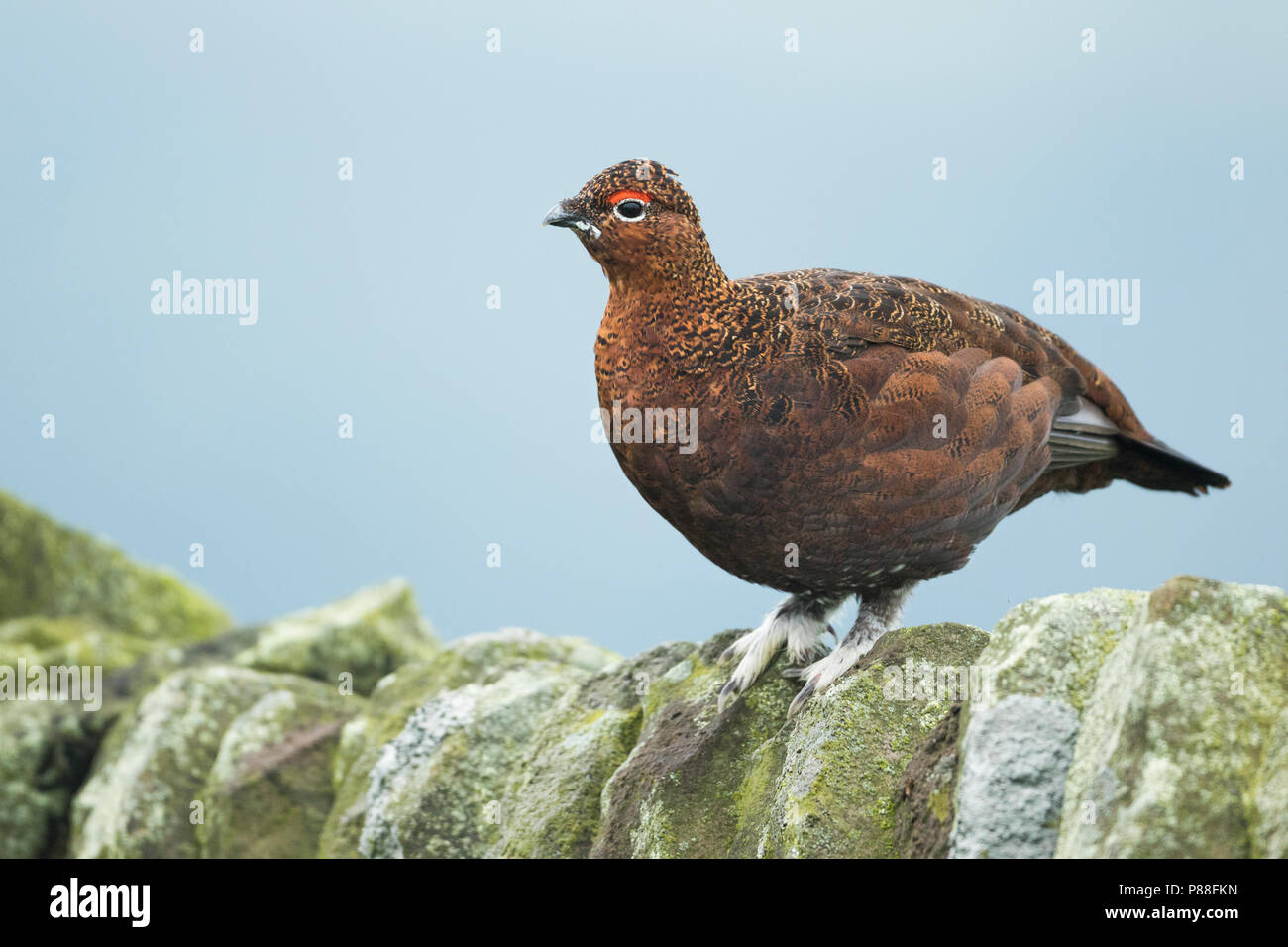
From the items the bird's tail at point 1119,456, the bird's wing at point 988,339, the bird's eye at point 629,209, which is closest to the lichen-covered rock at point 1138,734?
the bird's wing at point 988,339

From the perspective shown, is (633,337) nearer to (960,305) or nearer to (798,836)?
(960,305)

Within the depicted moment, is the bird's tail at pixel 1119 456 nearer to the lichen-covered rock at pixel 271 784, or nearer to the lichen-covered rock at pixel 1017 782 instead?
the lichen-covered rock at pixel 1017 782

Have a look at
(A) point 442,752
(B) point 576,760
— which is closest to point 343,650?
(A) point 442,752

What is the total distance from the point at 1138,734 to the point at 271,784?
4.93 meters

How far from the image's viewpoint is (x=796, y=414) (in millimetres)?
4125

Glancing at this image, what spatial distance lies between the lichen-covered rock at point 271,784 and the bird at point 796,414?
2.79m

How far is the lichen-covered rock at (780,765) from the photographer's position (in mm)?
3543

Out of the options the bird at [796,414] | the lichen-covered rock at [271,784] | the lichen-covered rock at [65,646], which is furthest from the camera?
the lichen-covered rock at [65,646]

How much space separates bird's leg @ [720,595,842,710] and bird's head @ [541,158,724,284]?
150 centimetres

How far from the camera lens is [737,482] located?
4.10 meters

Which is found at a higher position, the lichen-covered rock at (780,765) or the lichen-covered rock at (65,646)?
the lichen-covered rock at (780,765)

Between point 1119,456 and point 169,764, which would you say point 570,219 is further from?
point 169,764

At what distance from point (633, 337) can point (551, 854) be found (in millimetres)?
2149
